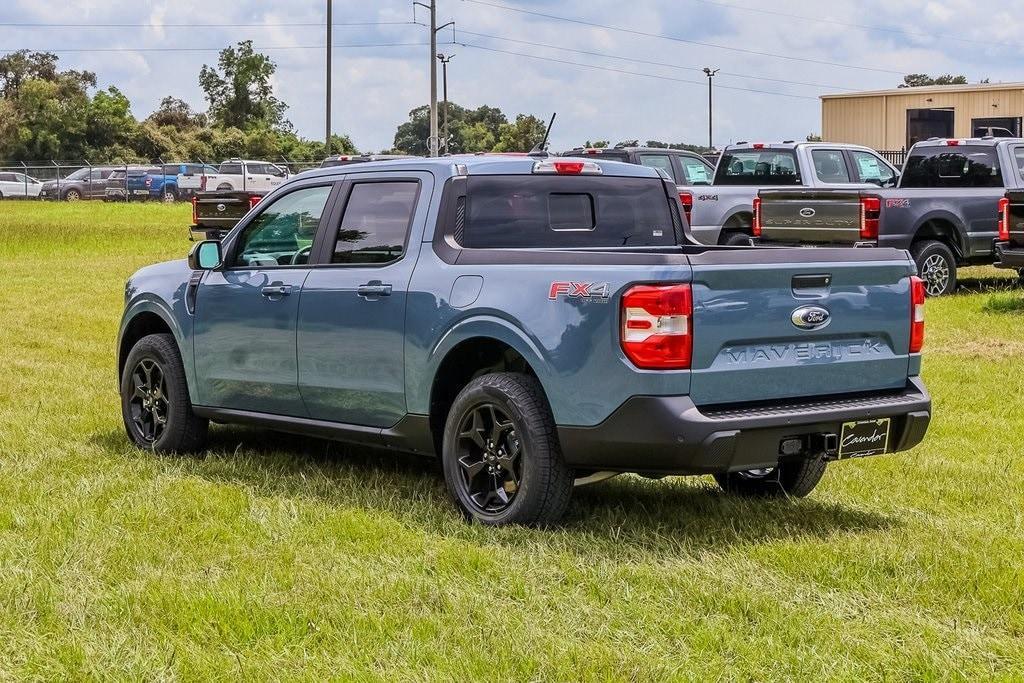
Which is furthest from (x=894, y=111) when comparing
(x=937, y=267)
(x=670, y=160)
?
(x=937, y=267)

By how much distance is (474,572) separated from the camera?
600cm

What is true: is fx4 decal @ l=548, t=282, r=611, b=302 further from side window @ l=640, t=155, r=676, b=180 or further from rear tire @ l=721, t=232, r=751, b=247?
side window @ l=640, t=155, r=676, b=180

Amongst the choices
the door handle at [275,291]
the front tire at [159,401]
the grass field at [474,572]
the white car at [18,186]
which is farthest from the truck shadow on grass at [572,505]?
the white car at [18,186]

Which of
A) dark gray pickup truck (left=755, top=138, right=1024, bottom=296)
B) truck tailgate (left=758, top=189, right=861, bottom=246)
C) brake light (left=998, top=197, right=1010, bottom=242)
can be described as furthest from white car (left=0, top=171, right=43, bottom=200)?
brake light (left=998, top=197, right=1010, bottom=242)

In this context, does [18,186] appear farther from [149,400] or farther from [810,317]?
[810,317]

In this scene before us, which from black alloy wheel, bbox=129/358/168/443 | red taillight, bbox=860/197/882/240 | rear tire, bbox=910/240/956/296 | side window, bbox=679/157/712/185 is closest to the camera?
black alloy wheel, bbox=129/358/168/443

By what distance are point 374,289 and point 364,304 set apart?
106mm

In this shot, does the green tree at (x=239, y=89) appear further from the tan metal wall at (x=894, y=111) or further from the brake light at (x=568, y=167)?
the brake light at (x=568, y=167)

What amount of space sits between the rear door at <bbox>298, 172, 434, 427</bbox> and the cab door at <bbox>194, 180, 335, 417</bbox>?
0.15 m

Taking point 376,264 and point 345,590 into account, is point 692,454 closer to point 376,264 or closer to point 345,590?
point 345,590

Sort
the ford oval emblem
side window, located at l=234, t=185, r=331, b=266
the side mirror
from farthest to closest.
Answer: the side mirror
side window, located at l=234, t=185, r=331, b=266
the ford oval emblem

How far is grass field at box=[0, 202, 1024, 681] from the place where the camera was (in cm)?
501

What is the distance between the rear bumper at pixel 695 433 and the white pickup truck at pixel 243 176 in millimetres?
48028

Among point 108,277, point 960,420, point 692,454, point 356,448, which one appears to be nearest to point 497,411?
point 692,454
